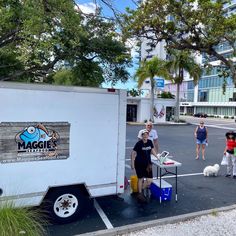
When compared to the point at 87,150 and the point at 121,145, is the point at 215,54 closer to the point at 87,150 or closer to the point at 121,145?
the point at 121,145

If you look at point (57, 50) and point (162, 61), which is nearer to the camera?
point (57, 50)

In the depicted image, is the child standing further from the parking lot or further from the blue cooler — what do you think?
the blue cooler

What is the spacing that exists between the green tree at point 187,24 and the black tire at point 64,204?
4.16 m

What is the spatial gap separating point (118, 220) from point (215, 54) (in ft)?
16.6

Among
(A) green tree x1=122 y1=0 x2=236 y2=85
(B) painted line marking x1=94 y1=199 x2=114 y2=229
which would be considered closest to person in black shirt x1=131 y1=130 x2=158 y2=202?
(B) painted line marking x1=94 y1=199 x2=114 y2=229

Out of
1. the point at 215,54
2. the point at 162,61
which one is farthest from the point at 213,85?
the point at 215,54

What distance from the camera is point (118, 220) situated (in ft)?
18.6

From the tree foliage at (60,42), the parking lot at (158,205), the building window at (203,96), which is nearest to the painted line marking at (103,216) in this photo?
the parking lot at (158,205)

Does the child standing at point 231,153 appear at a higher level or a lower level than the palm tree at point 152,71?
lower

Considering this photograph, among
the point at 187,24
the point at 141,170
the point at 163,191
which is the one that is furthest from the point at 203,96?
the point at 141,170

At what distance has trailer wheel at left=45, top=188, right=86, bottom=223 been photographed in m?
5.28

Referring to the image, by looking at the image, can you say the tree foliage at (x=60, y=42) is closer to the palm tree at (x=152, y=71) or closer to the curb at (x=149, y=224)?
the curb at (x=149, y=224)

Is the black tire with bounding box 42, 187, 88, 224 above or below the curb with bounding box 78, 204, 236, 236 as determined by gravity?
above

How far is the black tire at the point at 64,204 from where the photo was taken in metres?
5.27
